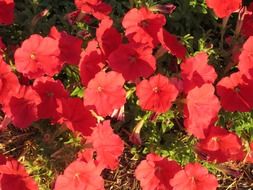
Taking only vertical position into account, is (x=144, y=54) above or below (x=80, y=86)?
above

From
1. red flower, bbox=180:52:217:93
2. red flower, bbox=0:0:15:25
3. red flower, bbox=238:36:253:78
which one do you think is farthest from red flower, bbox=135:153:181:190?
red flower, bbox=0:0:15:25

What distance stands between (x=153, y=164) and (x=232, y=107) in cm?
53

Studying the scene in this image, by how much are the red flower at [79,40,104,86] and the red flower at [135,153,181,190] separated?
506mm

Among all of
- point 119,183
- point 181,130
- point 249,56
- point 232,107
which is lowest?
point 119,183

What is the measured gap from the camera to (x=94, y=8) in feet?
9.11

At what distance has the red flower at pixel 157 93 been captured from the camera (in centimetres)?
238

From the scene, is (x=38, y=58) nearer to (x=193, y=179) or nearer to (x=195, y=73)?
(x=195, y=73)

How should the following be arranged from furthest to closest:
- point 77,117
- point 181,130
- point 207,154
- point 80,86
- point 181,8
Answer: point 181,8 → point 181,130 → point 80,86 → point 207,154 → point 77,117

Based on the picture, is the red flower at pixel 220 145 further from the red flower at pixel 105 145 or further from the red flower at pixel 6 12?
the red flower at pixel 6 12

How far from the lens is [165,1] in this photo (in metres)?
3.33

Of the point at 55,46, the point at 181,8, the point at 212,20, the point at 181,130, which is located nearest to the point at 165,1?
the point at 181,8

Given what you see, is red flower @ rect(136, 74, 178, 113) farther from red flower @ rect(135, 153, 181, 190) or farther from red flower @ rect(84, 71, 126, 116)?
red flower @ rect(135, 153, 181, 190)

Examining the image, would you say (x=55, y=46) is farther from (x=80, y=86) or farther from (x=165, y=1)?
(x=165, y=1)

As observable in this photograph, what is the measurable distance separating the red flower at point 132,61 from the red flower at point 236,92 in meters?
0.43
